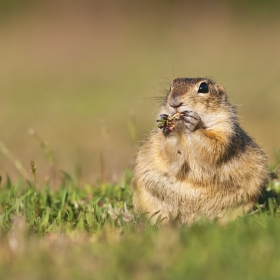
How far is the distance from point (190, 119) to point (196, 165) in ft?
1.11

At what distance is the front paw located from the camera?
16.2 feet

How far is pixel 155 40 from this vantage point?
79.6ft

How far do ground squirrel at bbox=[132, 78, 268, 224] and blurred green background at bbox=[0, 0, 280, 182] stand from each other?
6.29 ft

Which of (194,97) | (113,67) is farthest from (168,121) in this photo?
(113,67)

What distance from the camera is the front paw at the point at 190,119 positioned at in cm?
493

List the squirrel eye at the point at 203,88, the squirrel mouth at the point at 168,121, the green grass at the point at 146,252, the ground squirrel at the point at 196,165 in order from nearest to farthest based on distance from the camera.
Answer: the green grass at the point at 146,252 < the ground squirrel at the point at 196,165 < the squirrel mouth at the point at 168,121 < the squirrel eye at the point at 203,88

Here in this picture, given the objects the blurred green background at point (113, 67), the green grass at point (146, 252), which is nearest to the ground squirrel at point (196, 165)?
the green grass at point (146, 252)

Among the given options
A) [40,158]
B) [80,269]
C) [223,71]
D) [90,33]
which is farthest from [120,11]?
[80,269]

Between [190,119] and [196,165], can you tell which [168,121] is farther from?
[196,165]

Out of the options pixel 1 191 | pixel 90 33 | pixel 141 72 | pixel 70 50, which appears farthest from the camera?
pixel 90 33

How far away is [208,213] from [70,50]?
1869 centimetres

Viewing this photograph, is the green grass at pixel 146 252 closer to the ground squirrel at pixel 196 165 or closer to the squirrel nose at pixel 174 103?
the ground squirrel at pixel 196 165

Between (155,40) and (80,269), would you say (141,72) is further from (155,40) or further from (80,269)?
(80,269)

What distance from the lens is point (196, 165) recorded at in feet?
16.0
